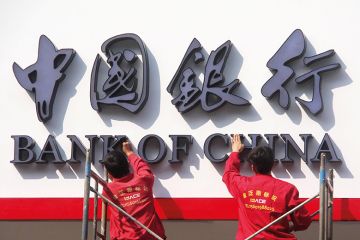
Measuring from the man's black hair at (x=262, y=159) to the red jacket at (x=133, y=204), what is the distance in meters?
0.87

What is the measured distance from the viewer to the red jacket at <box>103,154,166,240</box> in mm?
5590

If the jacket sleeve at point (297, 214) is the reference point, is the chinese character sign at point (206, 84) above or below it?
above

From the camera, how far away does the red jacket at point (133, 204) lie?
5.59m

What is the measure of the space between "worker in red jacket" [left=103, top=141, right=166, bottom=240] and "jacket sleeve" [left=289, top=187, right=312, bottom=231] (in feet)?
3.57

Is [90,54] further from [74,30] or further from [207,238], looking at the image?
[207,238]

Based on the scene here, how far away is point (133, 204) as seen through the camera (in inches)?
221

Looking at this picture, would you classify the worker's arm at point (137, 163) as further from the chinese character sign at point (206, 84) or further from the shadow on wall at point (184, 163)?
the chinese character sign at point (206, 84)

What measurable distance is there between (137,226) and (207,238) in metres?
0.75

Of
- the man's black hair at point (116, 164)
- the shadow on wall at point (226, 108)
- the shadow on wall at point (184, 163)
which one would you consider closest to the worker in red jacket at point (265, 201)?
the shadow on wall at point (184, 163)

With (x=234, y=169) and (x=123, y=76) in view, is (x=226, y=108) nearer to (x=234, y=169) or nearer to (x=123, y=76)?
(x=234, y=169)

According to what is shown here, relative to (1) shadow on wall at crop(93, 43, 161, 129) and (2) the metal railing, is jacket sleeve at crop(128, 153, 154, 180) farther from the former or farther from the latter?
(2) the metal railing

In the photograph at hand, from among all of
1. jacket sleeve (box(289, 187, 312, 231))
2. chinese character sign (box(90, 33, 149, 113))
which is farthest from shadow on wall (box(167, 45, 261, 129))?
jacket sleeve (box(289, 187, 312, 231))

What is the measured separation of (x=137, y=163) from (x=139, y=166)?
3cm

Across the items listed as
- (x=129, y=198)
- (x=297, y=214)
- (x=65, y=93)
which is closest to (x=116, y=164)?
(x=129, y=198)
